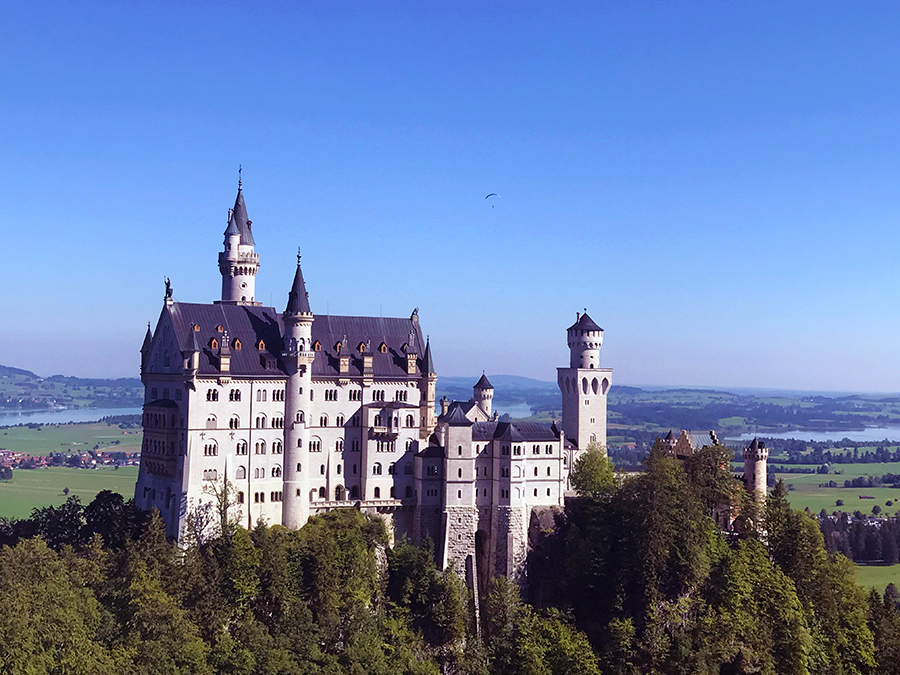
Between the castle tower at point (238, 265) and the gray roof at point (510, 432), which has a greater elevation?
the castle tower at point (238, 265)

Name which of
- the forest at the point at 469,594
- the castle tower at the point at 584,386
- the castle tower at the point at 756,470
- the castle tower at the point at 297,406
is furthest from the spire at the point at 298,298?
the castle tower at the point at 756,470

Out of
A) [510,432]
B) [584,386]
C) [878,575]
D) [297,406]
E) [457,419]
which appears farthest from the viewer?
[878,575]

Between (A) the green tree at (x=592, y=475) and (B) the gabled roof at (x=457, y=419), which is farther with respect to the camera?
(A) the green tree at (x=592, y=475)

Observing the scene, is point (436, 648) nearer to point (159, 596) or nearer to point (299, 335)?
point (159, 596)

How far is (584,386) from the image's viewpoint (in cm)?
10162

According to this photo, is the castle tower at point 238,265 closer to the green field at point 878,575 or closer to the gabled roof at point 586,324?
the gabled roof at point 586,324

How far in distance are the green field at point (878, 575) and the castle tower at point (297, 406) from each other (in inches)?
3383

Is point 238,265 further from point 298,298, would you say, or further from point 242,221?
point 298,298

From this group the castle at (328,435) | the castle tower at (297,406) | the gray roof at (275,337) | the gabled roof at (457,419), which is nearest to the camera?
the castle at (328,435)

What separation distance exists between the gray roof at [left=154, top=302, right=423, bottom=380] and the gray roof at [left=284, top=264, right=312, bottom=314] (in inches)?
143

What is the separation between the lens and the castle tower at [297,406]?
285 feet

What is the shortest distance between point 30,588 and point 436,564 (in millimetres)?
34068

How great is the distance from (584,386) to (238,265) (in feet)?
119

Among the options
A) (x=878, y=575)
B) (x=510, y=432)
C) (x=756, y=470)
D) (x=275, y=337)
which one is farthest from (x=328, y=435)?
(x=878, y=575)
